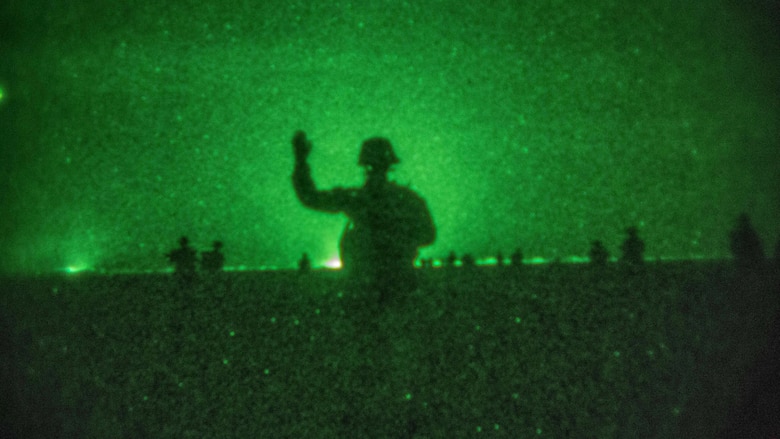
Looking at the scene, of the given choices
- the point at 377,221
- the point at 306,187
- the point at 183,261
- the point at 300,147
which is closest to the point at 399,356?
the point at 377,221

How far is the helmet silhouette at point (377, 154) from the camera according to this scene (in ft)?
8.46

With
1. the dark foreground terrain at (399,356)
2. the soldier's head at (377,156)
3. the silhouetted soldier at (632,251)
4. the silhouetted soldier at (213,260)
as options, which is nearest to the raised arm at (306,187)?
the soldier's head at (377,156)

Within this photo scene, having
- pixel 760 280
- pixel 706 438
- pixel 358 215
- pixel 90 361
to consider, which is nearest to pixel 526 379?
pixel 706 438

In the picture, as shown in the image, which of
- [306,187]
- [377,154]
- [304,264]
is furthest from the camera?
[304,264]

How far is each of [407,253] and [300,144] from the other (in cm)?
75

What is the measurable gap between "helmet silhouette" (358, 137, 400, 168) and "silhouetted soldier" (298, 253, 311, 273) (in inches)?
35.3

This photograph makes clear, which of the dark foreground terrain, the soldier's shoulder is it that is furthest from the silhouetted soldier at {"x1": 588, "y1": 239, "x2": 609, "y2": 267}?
the soldier's shoulder

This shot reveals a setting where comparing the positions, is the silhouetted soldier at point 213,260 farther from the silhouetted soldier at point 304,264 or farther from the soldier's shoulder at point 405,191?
the soldier's shoulder at point 405,191

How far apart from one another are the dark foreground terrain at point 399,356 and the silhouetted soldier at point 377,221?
0.14 m

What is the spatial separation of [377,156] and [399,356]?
1.02 metres

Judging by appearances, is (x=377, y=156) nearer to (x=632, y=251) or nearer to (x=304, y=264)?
(x=304, y=264)

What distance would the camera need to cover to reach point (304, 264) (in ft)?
10.6

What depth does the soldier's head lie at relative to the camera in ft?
8.46

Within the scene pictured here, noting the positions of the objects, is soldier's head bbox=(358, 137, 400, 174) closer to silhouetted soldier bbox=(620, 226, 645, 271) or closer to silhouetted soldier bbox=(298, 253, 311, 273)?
silhouetted soldier bbox=(298, 253, 311, 273)
